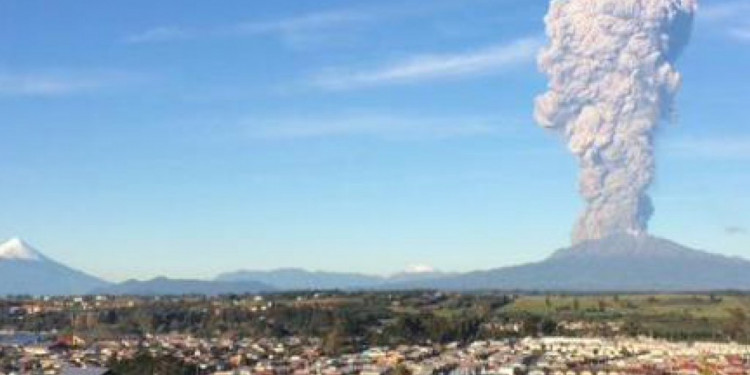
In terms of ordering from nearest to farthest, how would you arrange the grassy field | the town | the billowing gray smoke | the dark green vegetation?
the town < the dark green vegetation < the grassy field < the billowing gray smoke

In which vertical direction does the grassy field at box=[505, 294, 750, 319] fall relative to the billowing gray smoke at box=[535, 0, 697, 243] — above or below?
below

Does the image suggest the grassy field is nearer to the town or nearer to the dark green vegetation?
the dark green vegetation

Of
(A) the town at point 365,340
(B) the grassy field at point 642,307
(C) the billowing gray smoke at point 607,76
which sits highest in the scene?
(C) the billowing gray smoke at point 607,76

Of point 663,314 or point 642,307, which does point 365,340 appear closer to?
point 663,314

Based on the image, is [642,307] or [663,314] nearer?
[663,314]

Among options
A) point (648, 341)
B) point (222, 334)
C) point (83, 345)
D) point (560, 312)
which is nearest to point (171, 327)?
point (222, 334)

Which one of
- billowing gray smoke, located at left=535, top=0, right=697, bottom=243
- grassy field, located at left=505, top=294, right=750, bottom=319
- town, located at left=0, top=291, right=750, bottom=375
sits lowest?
town, located at left=0, top=291, right=750, bottom=375

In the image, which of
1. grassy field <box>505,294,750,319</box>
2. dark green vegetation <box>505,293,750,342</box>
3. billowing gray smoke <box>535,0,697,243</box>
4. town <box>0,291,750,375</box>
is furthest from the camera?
billowing gray smoke <box>535,0,697,243</box>

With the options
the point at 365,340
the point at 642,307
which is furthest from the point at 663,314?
the point at 365,340

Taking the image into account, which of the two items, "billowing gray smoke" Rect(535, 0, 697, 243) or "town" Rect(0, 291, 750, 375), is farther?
"billowing gray smoke" Rect(535, 0, 697, 243)

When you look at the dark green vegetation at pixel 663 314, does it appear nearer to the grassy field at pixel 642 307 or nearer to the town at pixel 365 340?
the grassy field at pixel 642 307

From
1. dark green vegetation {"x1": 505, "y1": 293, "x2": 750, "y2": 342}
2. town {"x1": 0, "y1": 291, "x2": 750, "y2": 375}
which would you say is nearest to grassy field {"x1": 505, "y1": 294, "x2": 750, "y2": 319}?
dark green vegetation {"x1": 505, "y1": 293, "x2": 750, "y2": 342}

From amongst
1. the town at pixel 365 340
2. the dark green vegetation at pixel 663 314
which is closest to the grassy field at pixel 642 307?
the dark green vegetation at pixel 663 314
